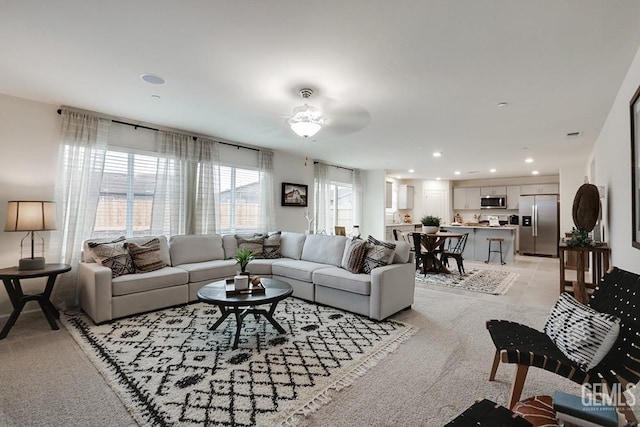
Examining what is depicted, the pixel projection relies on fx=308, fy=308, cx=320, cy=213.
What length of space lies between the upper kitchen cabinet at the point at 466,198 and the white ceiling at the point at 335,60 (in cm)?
601

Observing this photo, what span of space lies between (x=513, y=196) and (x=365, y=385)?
972cm

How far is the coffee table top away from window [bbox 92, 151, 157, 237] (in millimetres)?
2108

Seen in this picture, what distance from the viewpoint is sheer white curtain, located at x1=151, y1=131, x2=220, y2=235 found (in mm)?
4714

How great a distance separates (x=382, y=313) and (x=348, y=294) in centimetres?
47

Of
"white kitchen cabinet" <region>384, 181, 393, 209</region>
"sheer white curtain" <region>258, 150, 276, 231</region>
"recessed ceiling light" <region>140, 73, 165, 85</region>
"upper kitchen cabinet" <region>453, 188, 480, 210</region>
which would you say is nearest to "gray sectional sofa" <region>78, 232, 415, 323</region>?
"sheer white curtain" <region>258, 150, 276, 231</region>

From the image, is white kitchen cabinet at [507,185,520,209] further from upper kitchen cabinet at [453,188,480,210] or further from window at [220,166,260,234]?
window at [220,166,260,234]

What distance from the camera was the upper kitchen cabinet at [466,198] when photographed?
411 inches

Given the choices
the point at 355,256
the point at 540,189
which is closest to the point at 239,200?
the point at 355,256

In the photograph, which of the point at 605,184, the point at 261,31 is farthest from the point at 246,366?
the point at 605,184

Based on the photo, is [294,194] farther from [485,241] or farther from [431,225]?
[485,241]

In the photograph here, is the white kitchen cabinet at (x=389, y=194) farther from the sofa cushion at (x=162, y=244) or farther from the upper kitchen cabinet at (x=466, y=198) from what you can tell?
the sofa cushion at (x=162, y=244)

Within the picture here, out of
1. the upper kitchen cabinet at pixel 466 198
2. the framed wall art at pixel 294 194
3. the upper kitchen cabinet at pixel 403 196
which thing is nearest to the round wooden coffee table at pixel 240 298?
the framed wall art at pixel 294 194

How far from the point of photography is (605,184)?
408 centimetres

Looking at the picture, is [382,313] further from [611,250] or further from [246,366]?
[611,250]
